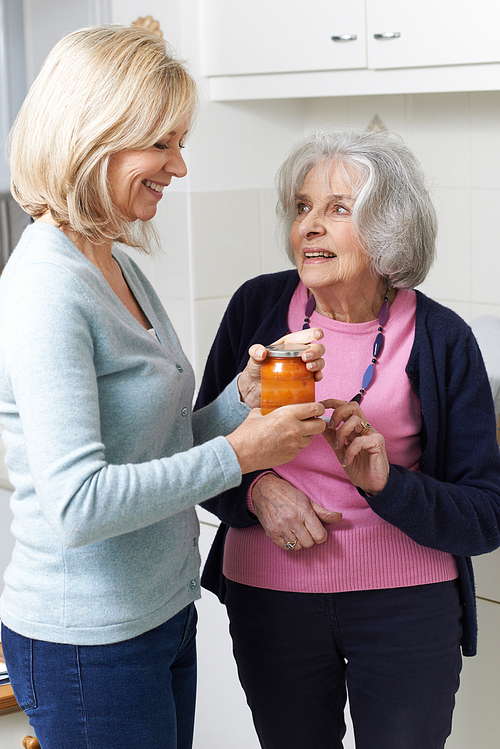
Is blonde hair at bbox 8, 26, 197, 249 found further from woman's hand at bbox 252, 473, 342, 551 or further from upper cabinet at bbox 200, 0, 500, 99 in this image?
upper cabinet at bbox 200, 0, 500, 99

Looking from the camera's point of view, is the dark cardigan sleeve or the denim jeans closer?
the denim jeans

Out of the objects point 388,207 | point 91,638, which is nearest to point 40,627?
point 91,638

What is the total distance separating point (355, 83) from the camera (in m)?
2.10

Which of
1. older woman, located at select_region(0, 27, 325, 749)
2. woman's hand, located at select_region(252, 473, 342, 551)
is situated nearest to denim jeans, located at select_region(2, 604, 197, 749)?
older woman, located at select_region(0, 27, 325, 749)

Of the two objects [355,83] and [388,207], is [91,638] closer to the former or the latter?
[388,207]

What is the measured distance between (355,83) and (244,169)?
1.66 feet

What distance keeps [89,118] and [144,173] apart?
9 cm

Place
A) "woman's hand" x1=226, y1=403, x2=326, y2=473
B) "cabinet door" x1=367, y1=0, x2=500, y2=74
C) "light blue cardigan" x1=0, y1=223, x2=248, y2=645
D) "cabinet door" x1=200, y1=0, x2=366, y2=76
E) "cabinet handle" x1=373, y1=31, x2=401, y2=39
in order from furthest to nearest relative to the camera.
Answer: "cabinet door" x1=200, y1=0, x2=366, y2=76, "cabinet handle" x1=373, y1=31, x2=401, y2=39, "cabinet door" x1=367, y1=0, x2=500, y2=74, "woman's hand" x1=226, y1=403, x2=326, y2=473, "light blue cardigan" x1=0, y1=223, x2=248, y2=645

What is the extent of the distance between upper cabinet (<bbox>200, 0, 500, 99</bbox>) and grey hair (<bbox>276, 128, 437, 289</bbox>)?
0.68 metres

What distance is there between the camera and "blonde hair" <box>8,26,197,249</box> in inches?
37.0

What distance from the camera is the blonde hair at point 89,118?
3.08 ft

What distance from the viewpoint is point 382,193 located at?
4.13ft

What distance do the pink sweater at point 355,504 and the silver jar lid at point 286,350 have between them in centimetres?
22

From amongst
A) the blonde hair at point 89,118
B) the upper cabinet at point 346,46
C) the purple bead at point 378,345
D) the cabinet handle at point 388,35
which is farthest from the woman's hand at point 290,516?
the cabinet handle at point 388,35
